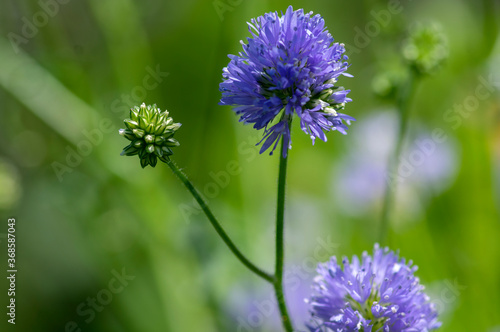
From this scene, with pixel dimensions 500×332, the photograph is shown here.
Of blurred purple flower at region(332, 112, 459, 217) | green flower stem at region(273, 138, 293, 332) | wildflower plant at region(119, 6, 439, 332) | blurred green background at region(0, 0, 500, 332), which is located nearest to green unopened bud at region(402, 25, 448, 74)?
blurred green background at region(0, 0, 500, 332)

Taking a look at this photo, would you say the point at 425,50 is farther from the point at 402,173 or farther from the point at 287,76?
the point at 287,76

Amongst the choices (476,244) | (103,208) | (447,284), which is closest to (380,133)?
(476,244)

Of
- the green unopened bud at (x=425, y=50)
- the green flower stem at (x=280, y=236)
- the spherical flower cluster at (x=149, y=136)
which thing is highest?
the green unopened bud at (x=425, y=50)

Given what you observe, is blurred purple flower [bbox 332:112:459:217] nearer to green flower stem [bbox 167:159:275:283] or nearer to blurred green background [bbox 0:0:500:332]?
blurred green background [bbox 0:0:500:332]

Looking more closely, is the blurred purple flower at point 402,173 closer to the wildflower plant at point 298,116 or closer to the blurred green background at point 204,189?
the blurred green background at point 204,189

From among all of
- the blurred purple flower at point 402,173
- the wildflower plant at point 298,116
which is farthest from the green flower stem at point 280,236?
the blurred purple flower at point 402,173

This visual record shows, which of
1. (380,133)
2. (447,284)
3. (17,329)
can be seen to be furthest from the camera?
(380,133)

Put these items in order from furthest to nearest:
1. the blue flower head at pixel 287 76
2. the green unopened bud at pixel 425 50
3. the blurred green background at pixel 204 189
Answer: the blurred green background at pixel 204 189 → the green unopened bud at pixel 425 50 → the blue flower head at pixel 287 76

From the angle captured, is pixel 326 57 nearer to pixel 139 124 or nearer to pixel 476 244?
pixel 139 124
